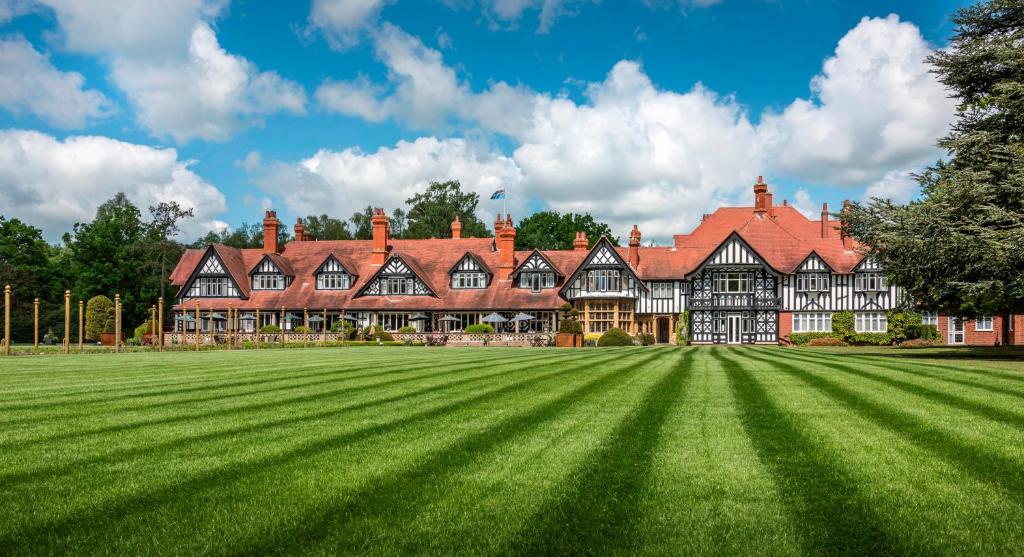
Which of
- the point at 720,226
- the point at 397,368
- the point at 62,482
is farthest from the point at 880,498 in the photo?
the point at 720,226

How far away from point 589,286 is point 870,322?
17.2 m

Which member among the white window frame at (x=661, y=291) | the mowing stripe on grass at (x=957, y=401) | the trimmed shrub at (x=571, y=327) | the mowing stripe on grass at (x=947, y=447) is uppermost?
the white window frame at (x=661, y=291)

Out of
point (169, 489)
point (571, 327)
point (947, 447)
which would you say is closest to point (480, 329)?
point (571, 327)

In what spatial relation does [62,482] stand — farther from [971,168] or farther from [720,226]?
[720,226]

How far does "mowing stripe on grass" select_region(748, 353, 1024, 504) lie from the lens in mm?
5574

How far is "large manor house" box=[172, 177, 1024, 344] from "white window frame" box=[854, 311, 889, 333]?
0.06 m

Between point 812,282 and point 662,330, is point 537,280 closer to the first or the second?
point 662,330

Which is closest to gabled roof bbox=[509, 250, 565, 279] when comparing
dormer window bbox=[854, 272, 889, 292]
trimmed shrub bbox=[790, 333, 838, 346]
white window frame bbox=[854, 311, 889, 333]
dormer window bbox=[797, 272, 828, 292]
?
trimmed shrub bbox=[790, 333, 838, 346]

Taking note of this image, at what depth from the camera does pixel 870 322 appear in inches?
1807

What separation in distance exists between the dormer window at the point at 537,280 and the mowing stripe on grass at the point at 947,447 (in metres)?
37.4

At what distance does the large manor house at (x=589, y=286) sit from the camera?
4616 cm

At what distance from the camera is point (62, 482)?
17.8ft

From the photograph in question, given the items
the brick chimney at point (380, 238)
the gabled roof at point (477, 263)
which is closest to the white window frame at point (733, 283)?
the gabled roof at point (477, 263)

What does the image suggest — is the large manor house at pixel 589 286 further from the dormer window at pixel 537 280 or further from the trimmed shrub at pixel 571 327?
the trimmed shrub at pixel 571 327
